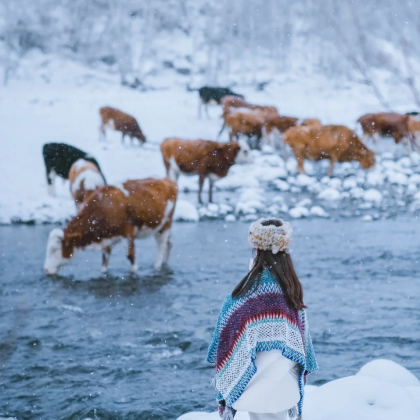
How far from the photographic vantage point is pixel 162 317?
554 centimetres

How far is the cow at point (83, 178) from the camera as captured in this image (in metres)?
8.25

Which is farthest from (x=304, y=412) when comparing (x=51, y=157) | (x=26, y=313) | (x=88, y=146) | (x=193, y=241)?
(x=88, y=146)

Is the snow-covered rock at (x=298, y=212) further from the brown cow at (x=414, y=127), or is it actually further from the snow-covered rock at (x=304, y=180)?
the brown cow at (x=414, y=127)

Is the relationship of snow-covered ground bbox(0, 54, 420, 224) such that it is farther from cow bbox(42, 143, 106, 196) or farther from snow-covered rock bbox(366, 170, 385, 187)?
cow bbox(42, 143, 106, 196)

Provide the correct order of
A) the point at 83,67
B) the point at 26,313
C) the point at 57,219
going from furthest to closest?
the point at 83,67
the point at 57,219
the point at 26,313

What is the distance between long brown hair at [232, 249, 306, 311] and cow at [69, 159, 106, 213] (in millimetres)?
6110

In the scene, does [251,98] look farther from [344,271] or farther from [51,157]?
[344,271]

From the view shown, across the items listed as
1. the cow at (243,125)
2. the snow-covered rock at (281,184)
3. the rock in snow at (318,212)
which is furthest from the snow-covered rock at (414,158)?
the rock in snow at (318,212)

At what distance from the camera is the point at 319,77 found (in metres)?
16.0

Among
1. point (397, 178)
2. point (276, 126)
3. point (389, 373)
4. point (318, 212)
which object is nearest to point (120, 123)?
point (276, 126)

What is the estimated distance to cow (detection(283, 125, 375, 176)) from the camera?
12046mm

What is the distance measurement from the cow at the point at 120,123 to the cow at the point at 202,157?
2.23 m

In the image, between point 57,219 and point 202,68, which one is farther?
point 202,68

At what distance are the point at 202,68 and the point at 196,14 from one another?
8.89 feet
